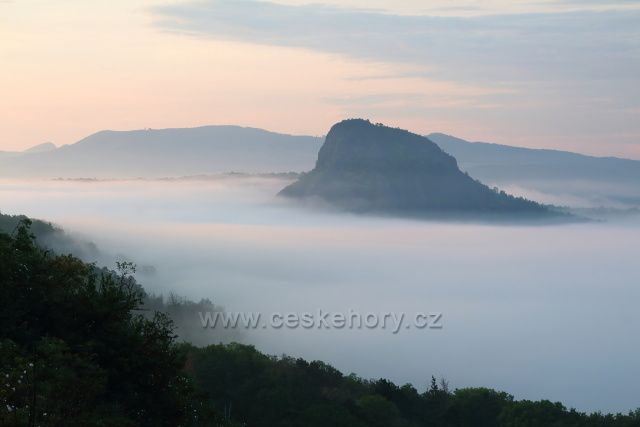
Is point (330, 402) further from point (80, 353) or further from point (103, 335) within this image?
point (80, 353)

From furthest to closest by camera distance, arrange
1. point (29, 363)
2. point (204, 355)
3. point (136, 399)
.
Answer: point (204, 355), point (136, 399), point (29, 363)

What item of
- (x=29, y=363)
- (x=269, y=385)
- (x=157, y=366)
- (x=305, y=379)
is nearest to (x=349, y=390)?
(x=305, y=379)

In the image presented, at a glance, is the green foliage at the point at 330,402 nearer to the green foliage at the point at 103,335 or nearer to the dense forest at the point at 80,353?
the dense forest at the point at 80,353

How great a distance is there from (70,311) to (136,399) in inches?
162

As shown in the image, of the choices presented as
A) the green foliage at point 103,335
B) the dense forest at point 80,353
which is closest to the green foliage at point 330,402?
the dense forest at point 80,353

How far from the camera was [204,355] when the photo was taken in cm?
9388

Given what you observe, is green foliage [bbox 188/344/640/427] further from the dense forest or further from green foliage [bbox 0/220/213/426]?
green foliage [bbox 0/220/213/426]

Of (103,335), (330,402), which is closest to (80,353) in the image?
(103,335)

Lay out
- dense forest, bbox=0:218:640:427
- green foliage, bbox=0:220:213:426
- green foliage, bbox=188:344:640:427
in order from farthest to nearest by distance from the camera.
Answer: green foliage, bbox=188:344:640:427 < green foliage, bbox=0:220:213:426 < dense forest, bbox=0:218:640:427

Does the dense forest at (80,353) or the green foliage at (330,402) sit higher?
the dense forest at (80,353)

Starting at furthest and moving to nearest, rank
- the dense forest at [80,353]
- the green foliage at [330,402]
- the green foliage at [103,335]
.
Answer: the green foliage at [330,402] < the green foliage at [103,335] < the dense forest at [80,353]

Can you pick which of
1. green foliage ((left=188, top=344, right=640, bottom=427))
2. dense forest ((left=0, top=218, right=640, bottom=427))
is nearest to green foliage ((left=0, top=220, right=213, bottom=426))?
dense forest ((left=0, top=218, right=640, bottom=427))

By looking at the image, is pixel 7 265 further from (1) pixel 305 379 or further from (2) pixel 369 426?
(1) pixel 305 379

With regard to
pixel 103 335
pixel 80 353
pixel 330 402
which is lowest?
pixel 330 402
